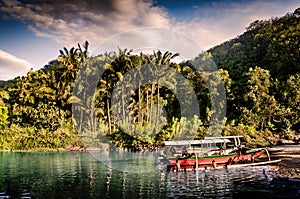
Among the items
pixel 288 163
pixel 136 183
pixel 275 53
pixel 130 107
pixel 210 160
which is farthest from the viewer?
pixel 275 53

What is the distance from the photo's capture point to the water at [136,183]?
1922cm

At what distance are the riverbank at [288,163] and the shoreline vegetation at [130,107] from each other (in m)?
6.59

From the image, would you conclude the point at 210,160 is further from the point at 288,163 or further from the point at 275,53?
the point at 275,53

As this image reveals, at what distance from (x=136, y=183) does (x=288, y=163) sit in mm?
14016

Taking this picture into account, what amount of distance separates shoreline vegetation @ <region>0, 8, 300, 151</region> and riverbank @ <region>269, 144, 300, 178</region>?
659 cm

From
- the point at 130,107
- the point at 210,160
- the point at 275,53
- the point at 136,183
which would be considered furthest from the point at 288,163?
the point at 275,53

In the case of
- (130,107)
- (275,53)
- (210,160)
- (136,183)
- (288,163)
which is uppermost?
(275,53)

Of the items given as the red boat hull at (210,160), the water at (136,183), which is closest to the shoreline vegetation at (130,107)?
the red boat hull at (210,160)

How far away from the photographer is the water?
1922 centimetres

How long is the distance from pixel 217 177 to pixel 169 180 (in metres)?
3.44

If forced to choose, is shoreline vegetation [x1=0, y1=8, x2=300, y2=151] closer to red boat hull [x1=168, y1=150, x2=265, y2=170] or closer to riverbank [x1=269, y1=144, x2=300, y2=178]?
riverbank [x1=269, y1=144, x2=300, y2=178]

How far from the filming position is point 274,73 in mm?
61375

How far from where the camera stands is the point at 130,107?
53.8 metres

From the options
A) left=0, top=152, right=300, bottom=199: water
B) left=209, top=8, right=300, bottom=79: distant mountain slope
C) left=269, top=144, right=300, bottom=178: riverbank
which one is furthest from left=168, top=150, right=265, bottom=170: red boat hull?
left=209, top=8, right=300, bottom=79: distant mountain slope
